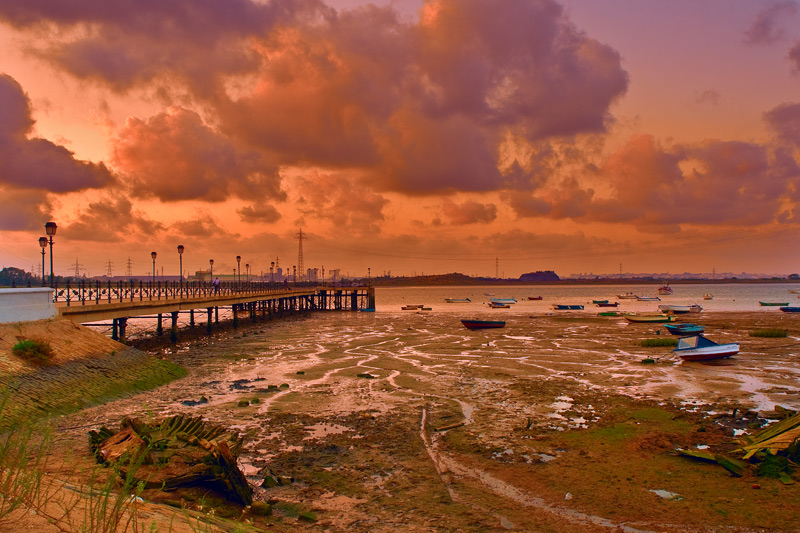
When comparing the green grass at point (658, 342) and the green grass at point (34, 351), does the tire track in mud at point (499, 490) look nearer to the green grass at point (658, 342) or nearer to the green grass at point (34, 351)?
the green grass at point (34, 351)

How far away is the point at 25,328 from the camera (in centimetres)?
2472

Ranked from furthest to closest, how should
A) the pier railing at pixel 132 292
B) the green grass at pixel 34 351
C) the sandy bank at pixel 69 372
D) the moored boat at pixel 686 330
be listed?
the moored boat at pixel 686 330, the pier railing at pixel 132 292, the green grass at pixel 34 351, the sandy bank at pixel 69 372

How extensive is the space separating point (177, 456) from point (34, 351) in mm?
14161

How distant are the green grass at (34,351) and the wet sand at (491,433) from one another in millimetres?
3872

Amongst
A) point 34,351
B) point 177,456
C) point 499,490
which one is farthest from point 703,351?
point 34,351

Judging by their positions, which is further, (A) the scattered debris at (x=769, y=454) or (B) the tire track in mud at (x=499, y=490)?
(A) the scattered debris at (x=769, y=454)

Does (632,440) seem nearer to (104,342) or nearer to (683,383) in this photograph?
(683,383)

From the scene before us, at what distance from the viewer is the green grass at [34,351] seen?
21.8 m

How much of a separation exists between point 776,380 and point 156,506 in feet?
95.9

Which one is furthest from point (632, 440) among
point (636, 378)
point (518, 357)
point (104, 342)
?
point (104, 342)

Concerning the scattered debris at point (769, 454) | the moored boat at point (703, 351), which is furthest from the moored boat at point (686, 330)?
the scattered debris at point (769, 454)

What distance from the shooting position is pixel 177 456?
41.1 ft

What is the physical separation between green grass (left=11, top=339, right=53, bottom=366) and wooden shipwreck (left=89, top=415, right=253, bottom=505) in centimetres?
1025

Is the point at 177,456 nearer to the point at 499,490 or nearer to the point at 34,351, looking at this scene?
the point at 499,490
